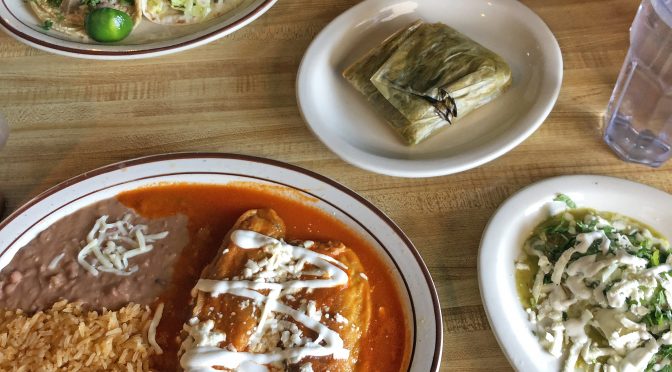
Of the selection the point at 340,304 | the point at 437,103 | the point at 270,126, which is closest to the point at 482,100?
the point at 437,103

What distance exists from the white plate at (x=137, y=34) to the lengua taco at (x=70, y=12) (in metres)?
0.03

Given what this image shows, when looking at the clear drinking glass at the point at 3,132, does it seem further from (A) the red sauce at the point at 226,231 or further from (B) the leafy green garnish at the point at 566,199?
(B) the leafy green garnish at the point at 566,199

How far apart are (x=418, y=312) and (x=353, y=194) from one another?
0.40 meters

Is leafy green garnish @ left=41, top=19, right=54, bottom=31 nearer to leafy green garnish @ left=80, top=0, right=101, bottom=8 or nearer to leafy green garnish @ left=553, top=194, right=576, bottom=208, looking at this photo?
leafy green garnish @ left=80, top=0, right=101, bottom=8

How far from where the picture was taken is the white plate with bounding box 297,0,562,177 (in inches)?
69.4

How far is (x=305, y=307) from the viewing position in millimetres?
1525

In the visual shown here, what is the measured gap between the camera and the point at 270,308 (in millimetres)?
1519

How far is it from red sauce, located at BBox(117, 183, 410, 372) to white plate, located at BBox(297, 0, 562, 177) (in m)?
0.23

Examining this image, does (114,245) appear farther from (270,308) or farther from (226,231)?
(270,308)

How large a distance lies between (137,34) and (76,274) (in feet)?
3.28

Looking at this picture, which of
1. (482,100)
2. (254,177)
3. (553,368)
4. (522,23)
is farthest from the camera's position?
(522,23)

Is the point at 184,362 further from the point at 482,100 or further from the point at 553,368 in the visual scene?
the point at 482,100

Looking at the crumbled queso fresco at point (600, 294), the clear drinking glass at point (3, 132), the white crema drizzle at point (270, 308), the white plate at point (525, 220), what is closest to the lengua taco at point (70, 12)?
the clear drinking glass at point (3, 132)

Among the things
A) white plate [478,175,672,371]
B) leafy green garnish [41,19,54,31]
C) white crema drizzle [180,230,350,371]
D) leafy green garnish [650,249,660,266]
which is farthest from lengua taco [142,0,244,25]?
leafy green garnish [650,249,660,266]
